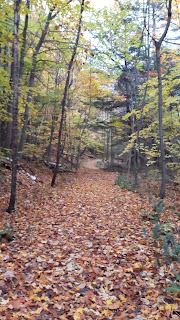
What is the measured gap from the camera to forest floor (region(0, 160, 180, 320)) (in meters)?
2.68

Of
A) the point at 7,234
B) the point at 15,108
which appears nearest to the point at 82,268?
the point at 7,234

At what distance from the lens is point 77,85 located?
50.0 feet

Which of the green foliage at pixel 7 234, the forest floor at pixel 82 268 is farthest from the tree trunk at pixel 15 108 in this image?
the green foliage at pixel 7 234

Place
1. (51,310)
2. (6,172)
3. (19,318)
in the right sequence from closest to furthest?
(19,318)
(51,310)
(6,172)

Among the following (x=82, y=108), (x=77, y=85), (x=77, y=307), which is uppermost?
(x=77, y=85)

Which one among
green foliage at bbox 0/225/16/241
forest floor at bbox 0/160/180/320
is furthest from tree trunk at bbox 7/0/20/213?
green foliage at bbox 0/225/16/241

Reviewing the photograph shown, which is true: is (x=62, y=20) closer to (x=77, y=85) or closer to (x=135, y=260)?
(x=77, y=85)

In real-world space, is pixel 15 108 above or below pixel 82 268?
above

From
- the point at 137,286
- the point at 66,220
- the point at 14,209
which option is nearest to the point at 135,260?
the point at 137,286

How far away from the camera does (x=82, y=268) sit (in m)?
3.70

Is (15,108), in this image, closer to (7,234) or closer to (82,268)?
(7,234)

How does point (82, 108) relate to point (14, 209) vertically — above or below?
above

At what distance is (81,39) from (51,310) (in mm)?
10118

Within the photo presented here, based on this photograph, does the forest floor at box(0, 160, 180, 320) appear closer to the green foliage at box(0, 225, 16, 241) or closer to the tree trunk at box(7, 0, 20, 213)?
the green foliage at box(0, 225, 16, 241)
